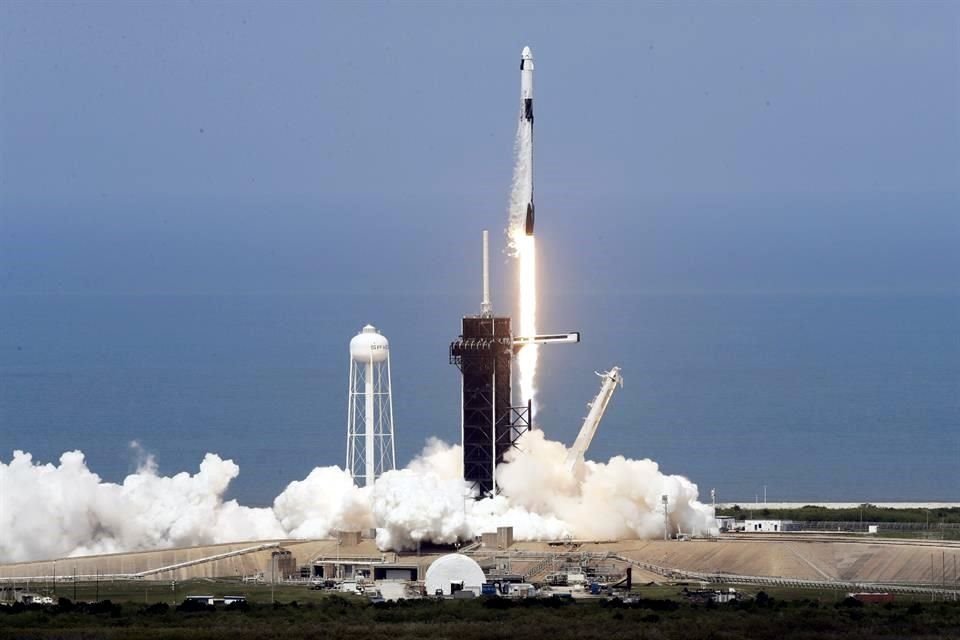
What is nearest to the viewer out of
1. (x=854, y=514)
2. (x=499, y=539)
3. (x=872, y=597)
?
(x=872, y=597)

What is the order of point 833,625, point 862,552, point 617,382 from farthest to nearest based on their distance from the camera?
point 617,382
point 862,552
point 833,625

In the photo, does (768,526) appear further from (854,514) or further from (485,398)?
(485,398)

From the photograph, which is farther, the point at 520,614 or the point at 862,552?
the point at 862,552

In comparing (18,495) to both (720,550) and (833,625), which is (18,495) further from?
(833,625)

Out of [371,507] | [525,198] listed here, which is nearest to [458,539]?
[371,507]

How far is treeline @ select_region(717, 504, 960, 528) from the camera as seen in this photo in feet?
283

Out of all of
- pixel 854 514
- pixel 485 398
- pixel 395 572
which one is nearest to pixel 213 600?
pixel 395 572

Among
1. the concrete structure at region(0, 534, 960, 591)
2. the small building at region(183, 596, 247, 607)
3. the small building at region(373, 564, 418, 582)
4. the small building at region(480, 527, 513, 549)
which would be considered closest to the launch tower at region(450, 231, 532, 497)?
the small building at region(480, 527, 513, 549)

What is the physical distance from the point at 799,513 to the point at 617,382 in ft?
28.0

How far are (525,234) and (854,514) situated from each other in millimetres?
12288

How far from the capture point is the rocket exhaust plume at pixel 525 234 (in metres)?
80.2

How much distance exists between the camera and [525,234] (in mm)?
81062

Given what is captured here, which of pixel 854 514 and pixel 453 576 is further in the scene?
pixel 854 514

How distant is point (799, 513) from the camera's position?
3474 inches
